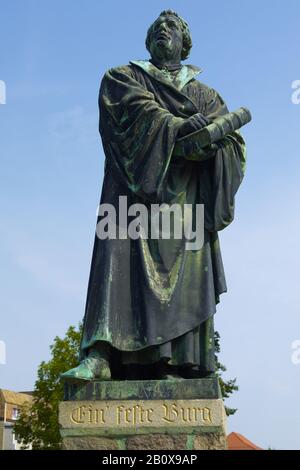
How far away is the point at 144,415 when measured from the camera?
5637mm

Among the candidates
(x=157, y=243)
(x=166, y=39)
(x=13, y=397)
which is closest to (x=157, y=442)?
(x=157, y=243)

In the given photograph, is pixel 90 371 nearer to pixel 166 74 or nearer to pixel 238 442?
pixel 166 74

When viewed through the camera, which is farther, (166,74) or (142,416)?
(166,74)

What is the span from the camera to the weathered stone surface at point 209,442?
18.2ft

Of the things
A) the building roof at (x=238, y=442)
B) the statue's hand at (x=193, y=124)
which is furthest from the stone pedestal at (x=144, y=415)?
the building roof at (x=238, y=442)

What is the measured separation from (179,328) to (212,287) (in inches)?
21.4

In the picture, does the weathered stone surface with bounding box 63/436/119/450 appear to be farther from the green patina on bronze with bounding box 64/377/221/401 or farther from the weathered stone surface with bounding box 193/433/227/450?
the weathered stone surface with bounding box 193/433/227/450

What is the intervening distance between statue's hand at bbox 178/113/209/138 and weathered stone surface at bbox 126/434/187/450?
271 cm

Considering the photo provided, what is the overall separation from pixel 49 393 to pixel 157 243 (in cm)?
2285

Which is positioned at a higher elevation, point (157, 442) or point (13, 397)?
point (13, 397)

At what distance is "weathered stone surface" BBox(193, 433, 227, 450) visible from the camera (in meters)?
5.54

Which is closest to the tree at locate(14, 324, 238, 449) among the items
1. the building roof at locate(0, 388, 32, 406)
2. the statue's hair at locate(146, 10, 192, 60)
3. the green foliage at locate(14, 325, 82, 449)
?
the green foliage at locate(14, 325, 82, 449)

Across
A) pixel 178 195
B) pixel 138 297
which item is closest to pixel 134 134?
pixel 178 195
